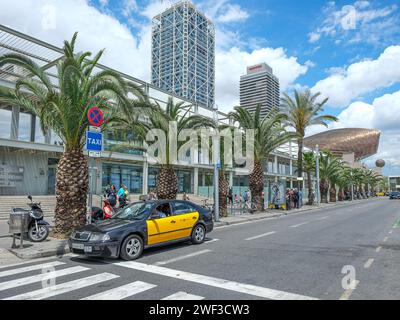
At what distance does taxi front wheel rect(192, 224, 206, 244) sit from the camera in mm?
9770

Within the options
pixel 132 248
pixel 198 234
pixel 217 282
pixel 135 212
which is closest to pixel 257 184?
pixel 198 234

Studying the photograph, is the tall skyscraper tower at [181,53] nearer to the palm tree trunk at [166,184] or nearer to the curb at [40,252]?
the palm tree trunk at [166,184]

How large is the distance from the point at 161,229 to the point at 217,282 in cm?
316

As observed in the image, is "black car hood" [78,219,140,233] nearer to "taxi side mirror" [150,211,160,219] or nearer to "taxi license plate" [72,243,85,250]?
"taxi license plate" [72,243,85,250]

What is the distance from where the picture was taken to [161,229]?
8.57m

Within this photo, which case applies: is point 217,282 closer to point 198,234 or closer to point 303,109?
point 198,234

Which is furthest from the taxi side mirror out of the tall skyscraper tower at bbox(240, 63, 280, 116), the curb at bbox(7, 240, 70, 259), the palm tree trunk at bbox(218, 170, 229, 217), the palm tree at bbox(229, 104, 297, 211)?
the tall skyscraper tower at bbox(240, 63, 280, 116)

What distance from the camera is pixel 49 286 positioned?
220 inches

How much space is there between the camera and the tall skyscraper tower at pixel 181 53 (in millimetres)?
137625

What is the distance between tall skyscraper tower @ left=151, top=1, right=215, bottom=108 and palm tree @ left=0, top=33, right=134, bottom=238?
125 meters

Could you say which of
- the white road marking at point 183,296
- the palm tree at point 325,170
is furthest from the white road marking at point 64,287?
the palm tree at point 325,170
